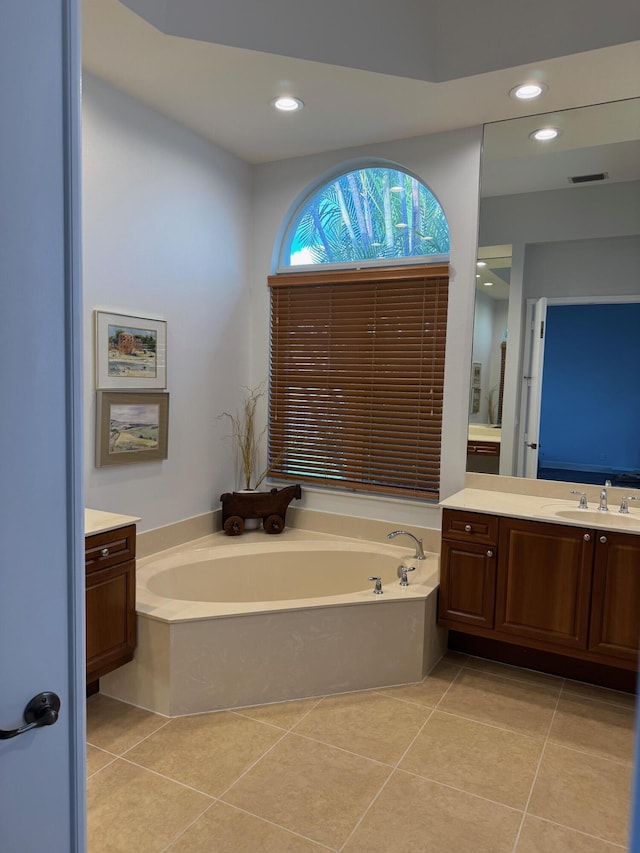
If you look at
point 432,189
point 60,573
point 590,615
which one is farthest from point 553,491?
point 60,573

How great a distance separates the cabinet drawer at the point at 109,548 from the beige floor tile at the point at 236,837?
1028 millimetres

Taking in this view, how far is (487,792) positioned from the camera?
2.27 m

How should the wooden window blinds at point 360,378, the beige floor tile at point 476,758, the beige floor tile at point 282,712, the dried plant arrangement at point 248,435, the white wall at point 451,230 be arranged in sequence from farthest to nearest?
the dried plant arrangement at point 248,435 < the wooden window blinds at point 360,378 < the white wall at point 451,230 < the beige floor tile at point 282,712 < the beige floor tile at point 476,758

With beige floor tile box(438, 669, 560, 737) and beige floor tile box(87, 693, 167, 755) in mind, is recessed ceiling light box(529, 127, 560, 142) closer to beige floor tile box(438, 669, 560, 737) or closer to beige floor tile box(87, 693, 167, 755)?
beige floor tile box(438, 669, 560, 737)

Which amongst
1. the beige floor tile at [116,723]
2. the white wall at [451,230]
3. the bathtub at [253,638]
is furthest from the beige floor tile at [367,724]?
the white wall at [451,230]

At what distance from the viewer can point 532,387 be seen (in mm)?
3410

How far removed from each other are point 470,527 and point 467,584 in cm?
30

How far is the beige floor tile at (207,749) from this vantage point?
231cm

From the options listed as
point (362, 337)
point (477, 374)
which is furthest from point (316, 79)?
point (477, 374)

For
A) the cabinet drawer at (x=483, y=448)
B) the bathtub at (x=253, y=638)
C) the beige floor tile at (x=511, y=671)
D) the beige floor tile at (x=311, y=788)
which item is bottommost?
the beige floor tile at (x=311, y=788)

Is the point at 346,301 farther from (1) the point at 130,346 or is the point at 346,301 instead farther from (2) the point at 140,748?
(2) the point at 140,748

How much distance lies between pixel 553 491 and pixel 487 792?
163 centimetres

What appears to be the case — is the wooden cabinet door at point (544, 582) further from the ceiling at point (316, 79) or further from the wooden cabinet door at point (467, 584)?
the ceiling at point (316, 79)

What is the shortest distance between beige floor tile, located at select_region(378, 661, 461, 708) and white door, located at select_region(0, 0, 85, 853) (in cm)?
211
